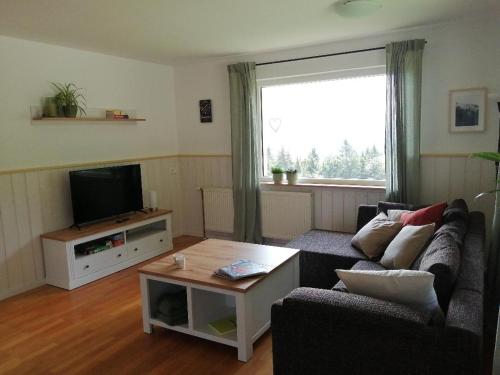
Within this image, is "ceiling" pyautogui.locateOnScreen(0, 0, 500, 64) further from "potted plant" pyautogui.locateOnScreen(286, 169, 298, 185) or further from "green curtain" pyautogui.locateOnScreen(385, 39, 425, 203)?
"potted plant" pyautogui.locateOnScreen(286, 169, 298, 185)

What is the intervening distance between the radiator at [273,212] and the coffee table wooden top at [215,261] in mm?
1369

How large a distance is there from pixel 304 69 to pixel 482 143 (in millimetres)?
1958

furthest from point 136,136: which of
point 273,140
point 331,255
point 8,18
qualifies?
point 331,255

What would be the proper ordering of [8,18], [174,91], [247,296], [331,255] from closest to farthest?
[247,296] < [8,18] < [331,255] < [174,91]

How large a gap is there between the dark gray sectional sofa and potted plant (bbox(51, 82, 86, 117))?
3.11 m

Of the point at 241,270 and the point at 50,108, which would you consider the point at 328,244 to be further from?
the point at 50,108

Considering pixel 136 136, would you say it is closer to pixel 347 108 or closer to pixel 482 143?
pixel 347 108

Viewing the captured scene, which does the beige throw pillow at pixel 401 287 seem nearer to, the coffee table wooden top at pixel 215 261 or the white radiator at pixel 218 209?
the coffee table wooden top at pixel 215 261

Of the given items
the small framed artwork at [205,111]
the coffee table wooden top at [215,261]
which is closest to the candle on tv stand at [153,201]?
the small framed artwork at [205,111]

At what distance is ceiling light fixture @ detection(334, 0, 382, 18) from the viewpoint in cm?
290

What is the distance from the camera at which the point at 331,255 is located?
331cm

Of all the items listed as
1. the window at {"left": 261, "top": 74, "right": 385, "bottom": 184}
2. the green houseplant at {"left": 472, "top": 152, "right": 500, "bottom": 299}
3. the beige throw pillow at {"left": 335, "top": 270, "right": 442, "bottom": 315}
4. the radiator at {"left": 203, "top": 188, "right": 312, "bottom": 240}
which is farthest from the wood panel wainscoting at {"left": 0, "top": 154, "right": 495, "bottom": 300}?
the beige throw pillow at {"left": 335, "top": 270, "right": 442, "bottom": 315}

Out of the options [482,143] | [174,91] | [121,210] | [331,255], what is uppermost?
[174,91]

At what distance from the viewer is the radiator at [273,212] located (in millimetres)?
4570
